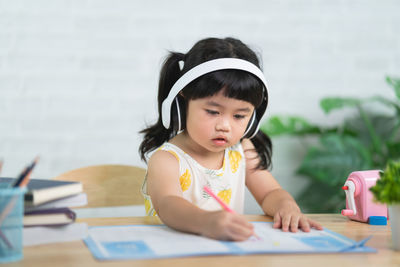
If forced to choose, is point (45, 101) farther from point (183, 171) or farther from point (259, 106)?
point (259, 106)

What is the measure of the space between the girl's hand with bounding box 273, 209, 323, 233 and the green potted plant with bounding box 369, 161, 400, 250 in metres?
0.17

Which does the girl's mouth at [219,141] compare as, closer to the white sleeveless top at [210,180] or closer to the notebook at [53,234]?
the white sleeveless top at [210,180]

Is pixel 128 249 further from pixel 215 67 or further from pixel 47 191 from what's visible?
pixel 215 67

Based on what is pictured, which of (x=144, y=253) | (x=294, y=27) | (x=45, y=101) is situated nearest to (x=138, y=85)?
(x=45, y=101)

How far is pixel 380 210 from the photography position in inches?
41.5

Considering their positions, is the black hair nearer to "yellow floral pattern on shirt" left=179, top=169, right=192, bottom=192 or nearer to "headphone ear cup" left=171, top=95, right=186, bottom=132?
"headphone ear cup" left=171, top=95, right=186, bottom=132

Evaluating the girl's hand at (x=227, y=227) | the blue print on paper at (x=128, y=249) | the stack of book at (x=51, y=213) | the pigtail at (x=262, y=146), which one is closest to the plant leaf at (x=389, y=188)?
the girl's hand at (x=227, y=227)

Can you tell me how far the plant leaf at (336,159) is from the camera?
2.10m

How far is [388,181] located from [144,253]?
421 millimetres

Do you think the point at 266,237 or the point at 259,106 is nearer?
the point at 266,237

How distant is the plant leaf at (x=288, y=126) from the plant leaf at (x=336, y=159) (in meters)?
0.11

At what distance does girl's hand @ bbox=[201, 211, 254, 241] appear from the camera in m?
0.75

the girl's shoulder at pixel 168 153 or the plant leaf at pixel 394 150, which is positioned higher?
the girl's shoulder at pixel 168 153

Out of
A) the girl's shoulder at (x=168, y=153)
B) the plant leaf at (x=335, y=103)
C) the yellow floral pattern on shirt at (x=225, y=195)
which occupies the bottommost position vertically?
the yellow floral pattern on shirt at (x=225, y=195)
